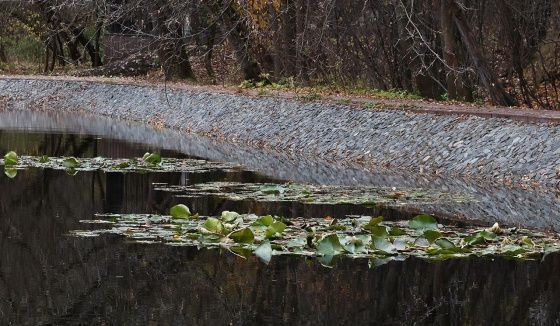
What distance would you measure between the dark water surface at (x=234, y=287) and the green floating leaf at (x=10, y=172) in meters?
5.19

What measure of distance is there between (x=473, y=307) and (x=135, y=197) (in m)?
7.32

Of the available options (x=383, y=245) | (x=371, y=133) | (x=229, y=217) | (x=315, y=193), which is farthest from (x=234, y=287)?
(x=371, y=133)

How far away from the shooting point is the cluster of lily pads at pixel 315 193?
16.5m

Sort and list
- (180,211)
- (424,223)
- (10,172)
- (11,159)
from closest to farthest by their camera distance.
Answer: (424,223)
(180,211)
(10,172)
(11,159)

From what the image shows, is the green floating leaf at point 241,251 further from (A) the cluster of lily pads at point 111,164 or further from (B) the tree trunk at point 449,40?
(B) the tree trunk at point 449,40

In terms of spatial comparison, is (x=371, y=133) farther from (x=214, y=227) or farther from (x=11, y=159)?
(x=214, y=227)

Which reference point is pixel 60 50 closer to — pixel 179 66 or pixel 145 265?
pixel 179 66

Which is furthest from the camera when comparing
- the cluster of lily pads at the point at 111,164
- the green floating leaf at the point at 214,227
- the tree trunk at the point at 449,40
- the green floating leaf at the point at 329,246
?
the tree trunk at the point at 449,40

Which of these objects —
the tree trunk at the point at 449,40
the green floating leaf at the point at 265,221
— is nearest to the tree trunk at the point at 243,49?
the tree trunk at the point at 449,40

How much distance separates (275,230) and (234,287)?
2.15 meters

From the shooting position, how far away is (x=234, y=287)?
33.7 ft

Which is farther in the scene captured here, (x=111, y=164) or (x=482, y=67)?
(x=482, y=67)

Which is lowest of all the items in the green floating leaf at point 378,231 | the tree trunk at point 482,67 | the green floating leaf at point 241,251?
the green floating leaf at point 241,251

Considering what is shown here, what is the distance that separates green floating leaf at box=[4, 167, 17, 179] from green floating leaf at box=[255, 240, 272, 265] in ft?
→ 26.4
